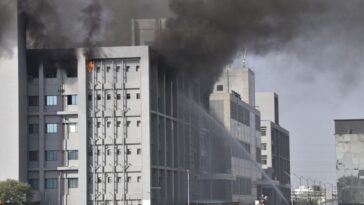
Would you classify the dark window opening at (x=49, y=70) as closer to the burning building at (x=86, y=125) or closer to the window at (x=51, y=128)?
the burning building at (x=86, y=125)

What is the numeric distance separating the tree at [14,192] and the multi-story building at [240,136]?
48.4 meters

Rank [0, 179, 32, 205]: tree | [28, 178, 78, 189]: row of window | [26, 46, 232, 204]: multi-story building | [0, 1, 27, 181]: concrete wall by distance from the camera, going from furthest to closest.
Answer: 1. [28, 178, 78, 189]: row of window
2. [26, 46, 232, 204]: multi-story building
3. [0, 1, 27, 181]: concrete wall
4. [0, 179, 32, 205]: tree

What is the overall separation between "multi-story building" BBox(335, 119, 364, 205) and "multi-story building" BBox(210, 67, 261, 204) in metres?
47.9

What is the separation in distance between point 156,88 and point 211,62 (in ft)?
34.5

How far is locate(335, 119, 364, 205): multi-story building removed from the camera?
308 ft

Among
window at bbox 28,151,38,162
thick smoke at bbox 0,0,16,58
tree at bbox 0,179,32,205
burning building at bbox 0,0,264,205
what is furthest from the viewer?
window at bbox 28,151,38,162

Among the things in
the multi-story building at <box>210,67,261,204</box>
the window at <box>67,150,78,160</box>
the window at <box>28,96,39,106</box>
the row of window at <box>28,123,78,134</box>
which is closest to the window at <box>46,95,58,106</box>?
the window at <box>28,96,39,106</box>

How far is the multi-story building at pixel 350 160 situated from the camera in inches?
3701

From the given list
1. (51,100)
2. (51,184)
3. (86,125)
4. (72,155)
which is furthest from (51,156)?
(51,100)

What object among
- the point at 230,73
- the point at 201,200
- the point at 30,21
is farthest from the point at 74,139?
the point at 230,73

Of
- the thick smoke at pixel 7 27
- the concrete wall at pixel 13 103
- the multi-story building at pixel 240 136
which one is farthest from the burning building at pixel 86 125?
the multi-story building at pixel 240 136

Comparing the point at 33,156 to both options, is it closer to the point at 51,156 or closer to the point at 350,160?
the point at 51,156

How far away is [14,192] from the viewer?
100312 mm

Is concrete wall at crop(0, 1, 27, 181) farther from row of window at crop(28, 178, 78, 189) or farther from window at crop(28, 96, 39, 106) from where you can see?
window at crop(28, 96, 39, 106)
